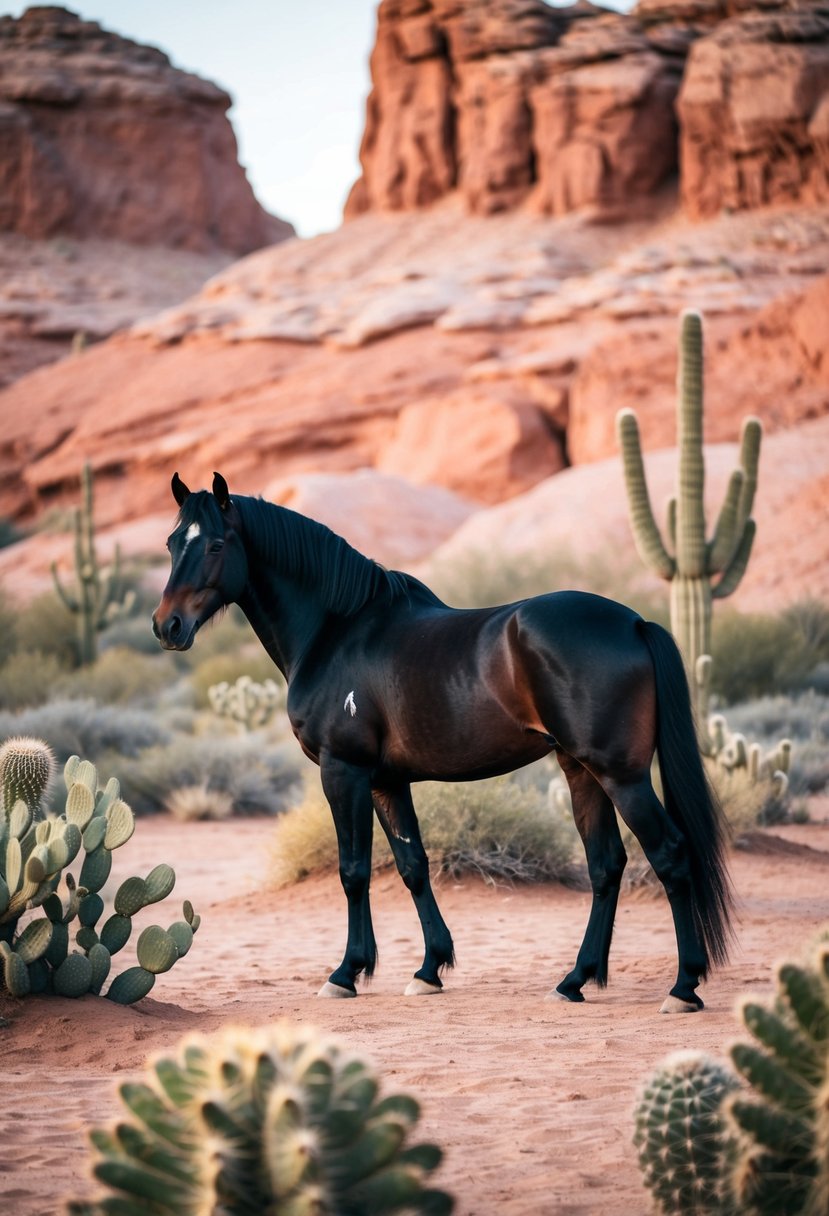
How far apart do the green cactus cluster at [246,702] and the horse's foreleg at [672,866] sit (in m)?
11.6

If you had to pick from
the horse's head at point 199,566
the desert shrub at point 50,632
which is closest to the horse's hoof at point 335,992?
the horse's head at point 199,566

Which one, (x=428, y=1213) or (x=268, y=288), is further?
(x=268, y=288)

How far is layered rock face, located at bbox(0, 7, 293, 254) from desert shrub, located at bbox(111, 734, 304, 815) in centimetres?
5042

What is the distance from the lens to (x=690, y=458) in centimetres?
1205

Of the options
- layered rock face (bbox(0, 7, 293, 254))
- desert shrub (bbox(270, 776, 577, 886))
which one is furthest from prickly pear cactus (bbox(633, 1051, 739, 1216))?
layered rock face (bbox(0, 7, 293, 254))

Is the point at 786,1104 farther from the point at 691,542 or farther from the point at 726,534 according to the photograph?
the point at 726,534

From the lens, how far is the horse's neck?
5.92 metres

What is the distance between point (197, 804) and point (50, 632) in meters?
10.9

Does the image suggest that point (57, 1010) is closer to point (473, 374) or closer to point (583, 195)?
point (473, 374)

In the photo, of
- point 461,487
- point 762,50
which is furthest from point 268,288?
point 762,50

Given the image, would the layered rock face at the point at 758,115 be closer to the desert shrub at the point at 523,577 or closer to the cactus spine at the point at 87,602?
the desert shrub at the point at 523,577

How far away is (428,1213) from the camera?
2.49m

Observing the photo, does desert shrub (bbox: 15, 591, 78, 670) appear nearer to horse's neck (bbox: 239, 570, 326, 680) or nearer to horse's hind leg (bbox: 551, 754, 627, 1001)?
horse's neck (bbox: 239, 570, 326, 680)

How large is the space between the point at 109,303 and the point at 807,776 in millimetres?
46490
